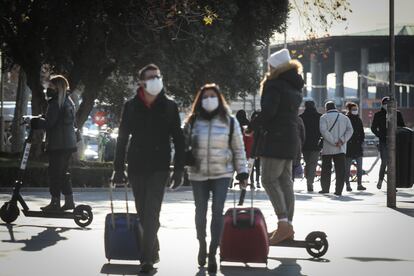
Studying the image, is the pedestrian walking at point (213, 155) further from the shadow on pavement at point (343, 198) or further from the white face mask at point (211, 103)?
the shadow on pavement at point (343, 198)

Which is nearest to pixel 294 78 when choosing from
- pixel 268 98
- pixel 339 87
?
pixel 268 98

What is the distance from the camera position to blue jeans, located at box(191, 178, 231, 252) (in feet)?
29.8

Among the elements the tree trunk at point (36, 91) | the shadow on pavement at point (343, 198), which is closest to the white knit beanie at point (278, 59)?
the shadow on pavement at point (343, 198)

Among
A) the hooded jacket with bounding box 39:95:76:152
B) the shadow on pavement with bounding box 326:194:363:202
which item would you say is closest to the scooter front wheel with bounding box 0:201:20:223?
the hooded jacket with bounding box 39:95:76:152

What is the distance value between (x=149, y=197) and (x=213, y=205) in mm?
601

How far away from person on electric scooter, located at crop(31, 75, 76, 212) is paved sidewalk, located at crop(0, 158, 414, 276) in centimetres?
68

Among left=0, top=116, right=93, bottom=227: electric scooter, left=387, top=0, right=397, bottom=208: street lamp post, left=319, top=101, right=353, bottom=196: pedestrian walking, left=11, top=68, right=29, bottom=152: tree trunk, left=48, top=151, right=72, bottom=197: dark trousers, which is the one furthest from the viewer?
left=11, top=68, right=29, bottom=152: tree trunk

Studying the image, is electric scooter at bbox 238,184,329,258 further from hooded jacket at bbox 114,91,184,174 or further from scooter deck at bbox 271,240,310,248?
hooded jacket at bbox 114,91,184,174

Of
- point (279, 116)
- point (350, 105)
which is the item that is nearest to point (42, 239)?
point (279, 116)

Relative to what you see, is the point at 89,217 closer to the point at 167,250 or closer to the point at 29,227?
the point at 29,227

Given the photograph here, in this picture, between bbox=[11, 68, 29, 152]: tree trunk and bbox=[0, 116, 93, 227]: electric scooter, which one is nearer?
bbox=[0, 116, 93, 227]: electric scooter

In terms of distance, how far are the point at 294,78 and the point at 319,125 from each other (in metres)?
9.98

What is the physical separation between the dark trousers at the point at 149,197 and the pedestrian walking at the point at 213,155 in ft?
1.25

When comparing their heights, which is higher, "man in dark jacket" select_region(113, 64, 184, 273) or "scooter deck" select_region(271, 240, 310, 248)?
"man in dark jacket" select_region(113, 64, 184, 273)
